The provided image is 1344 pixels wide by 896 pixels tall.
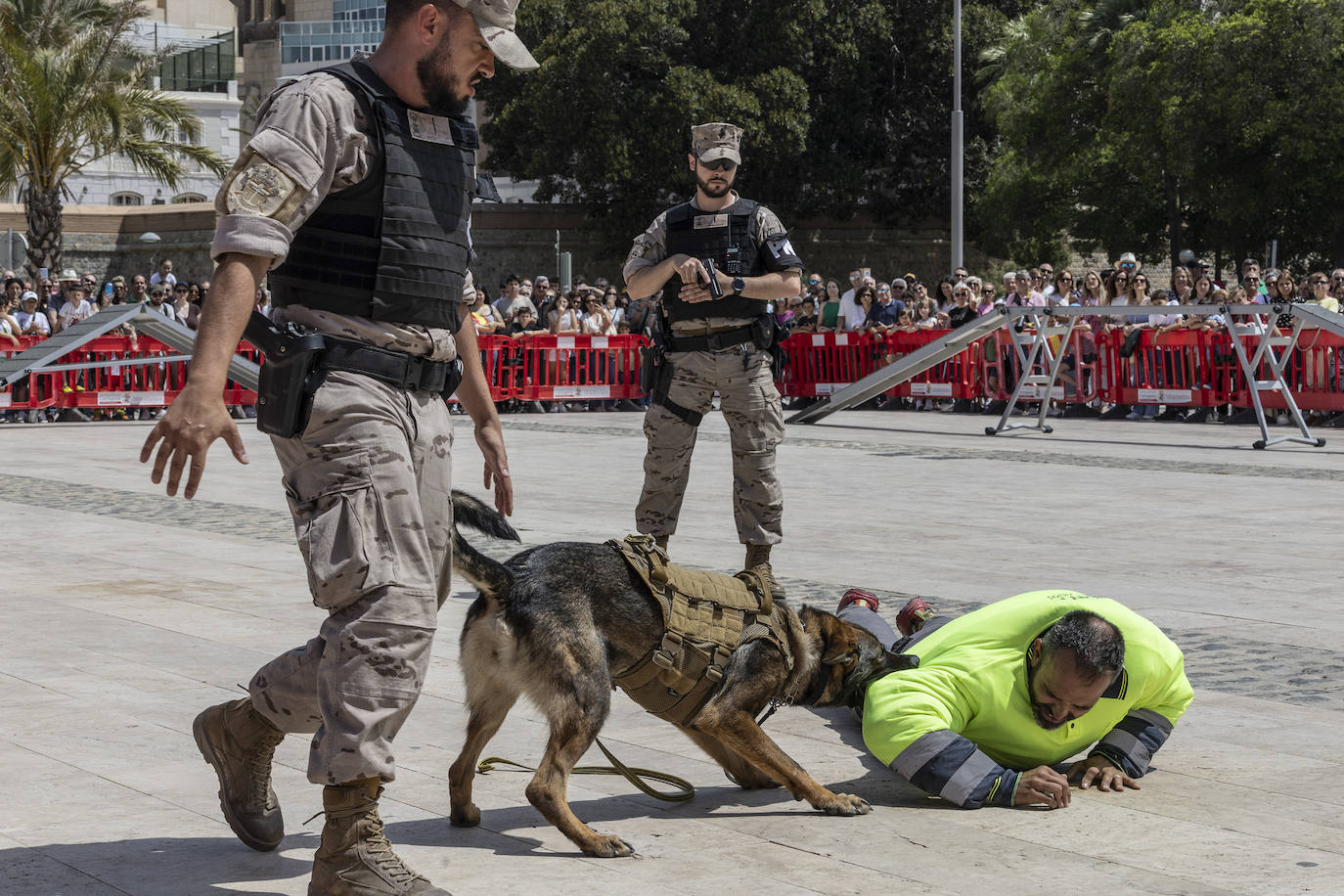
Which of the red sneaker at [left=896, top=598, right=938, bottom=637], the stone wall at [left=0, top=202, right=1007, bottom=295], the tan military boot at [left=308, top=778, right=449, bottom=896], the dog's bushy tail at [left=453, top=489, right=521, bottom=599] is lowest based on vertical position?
the tan military boot at [left=308, top=778, right=449, bottom=896]

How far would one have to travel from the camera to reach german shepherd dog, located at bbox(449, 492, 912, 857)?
378 cm

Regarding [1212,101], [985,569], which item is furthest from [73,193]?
[985,569]

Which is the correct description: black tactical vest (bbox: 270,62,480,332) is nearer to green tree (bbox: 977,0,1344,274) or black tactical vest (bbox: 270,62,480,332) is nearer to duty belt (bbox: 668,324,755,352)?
duty belt (bbox: 668,324,755,352)

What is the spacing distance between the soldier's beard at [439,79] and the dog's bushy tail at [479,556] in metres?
0.91

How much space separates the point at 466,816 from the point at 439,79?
5.80ft

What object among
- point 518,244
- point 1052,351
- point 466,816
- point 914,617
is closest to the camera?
point 466,816

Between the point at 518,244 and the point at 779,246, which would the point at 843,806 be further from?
the point at 518,244

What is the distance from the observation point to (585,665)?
3.81 m

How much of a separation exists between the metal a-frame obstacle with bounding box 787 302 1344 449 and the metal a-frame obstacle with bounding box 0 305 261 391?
6556mm

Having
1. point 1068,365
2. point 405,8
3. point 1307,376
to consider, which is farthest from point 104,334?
point 405,8

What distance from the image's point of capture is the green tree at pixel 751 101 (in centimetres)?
4188

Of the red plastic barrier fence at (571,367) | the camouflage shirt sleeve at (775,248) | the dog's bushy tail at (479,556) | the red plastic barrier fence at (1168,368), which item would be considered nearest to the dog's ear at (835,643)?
the dog's bushy tail at (479,556)

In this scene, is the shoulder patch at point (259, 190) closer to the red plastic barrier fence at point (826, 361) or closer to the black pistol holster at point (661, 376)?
the black pistol holster at point (661, 376)

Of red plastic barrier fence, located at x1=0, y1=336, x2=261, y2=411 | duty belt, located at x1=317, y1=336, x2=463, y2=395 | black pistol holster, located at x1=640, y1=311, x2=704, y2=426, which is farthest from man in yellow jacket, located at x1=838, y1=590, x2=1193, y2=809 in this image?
red plastic barrier fence, located at x1=0, y1=336, x2=261, y2=411
